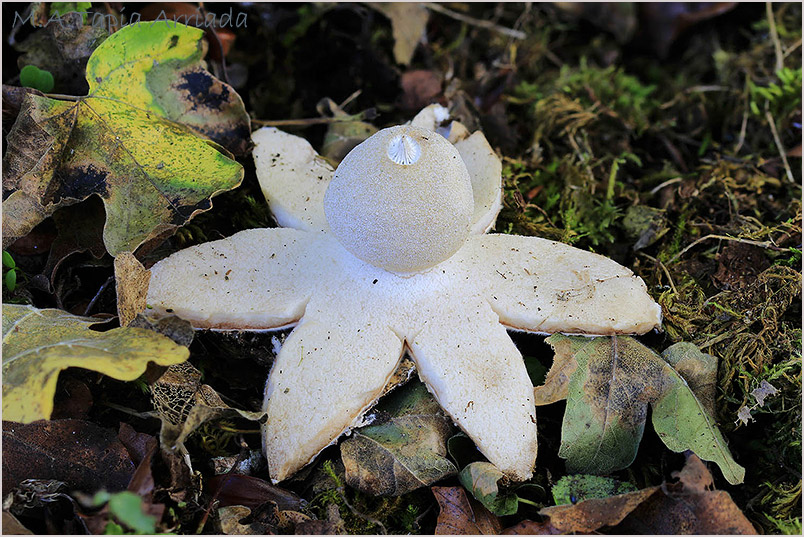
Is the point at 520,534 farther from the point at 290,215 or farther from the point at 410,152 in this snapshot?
the point at 290,215

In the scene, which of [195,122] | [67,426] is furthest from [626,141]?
[67,426]

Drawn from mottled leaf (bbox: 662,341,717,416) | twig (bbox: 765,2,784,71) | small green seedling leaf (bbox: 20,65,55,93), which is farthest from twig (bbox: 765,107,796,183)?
small green seedling leaf (bbox: 20,65,55,93)

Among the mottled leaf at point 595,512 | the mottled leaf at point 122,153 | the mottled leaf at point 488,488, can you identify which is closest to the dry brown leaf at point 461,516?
the mottled leaf at point 488,488

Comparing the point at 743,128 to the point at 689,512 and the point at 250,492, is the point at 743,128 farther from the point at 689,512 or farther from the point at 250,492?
the point at 250,492

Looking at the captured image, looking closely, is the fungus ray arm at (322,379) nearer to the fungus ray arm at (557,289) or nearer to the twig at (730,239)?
the fungus ray arm at (557,289)

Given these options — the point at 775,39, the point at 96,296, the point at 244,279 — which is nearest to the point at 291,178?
the point at 244,279

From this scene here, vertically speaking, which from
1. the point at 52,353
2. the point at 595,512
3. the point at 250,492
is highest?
the point at 52,353
